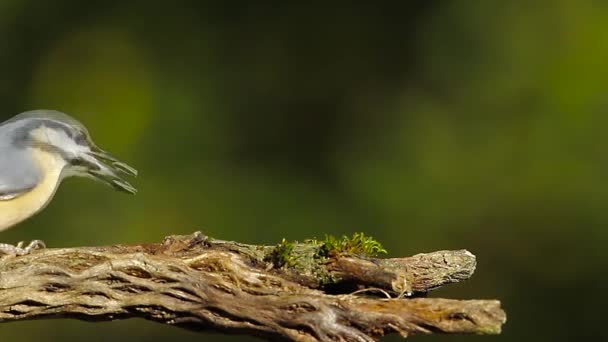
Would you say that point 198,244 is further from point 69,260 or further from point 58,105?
point 58,105

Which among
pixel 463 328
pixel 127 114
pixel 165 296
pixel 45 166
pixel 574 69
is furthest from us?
pixel 127 114

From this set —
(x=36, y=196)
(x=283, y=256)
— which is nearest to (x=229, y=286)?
(x=283, y=256)

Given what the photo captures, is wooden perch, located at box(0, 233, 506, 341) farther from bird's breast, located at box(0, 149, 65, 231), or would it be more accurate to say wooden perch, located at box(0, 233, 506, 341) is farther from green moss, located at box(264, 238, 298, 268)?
bird's breast, located at box(0, 149, 65, 231)

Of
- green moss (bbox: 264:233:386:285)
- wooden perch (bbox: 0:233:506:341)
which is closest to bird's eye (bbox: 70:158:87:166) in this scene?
wooden perch (bbox: 0:233:506:341)

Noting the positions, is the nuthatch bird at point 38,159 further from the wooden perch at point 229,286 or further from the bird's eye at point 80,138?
the wooden perch at point 229,286

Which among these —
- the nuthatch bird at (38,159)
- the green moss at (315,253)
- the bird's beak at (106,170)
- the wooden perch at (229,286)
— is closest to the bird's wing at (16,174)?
the nuthatch bird at (38,159)

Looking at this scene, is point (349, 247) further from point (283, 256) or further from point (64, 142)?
point (64, 142)

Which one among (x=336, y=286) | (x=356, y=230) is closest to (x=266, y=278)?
(x=336, y=286)
